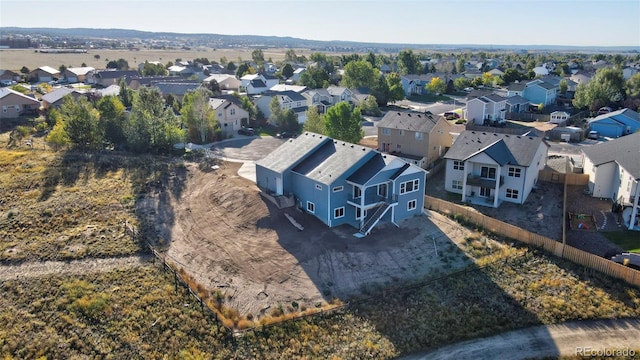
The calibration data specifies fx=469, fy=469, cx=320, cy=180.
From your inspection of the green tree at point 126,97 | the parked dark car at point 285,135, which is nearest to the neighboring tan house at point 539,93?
the parked dark car at point 285,135

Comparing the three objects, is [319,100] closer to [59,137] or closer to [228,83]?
[228,83]

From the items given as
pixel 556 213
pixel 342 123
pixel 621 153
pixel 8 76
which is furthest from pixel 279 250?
pixel 8 76

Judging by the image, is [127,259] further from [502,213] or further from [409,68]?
[409,68]

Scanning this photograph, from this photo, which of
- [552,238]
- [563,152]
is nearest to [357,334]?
[552,238]

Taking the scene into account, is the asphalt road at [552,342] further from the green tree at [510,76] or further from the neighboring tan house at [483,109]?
the green tree at [510,76]

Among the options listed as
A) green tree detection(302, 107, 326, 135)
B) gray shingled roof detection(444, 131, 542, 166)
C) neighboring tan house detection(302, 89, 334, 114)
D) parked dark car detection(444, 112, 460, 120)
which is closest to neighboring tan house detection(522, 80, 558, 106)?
parked dark car detection(444, 112, 460, 120)

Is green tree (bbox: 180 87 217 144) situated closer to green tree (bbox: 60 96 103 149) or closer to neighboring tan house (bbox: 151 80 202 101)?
green tree (bbox: 60 96 103 149)
